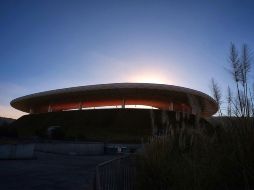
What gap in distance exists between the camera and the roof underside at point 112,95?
37719 millimetres

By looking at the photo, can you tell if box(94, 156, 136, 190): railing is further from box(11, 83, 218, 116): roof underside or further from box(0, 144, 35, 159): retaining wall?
box(11, 83, 218, 116): roof underside

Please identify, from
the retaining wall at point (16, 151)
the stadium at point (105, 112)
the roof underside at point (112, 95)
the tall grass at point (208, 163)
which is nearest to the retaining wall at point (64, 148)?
the retaining wall at point (16, 151)

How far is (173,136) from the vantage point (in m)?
4.75

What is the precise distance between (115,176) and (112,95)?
37.1m

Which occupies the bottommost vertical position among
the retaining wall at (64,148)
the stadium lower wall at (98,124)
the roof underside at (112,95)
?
the retaining wall at (64,148)

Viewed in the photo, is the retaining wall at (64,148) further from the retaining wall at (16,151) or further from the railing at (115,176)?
the railing at (115,176)

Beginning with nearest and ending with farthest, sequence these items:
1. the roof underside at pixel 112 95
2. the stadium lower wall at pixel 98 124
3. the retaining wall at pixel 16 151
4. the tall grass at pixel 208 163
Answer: the tall grass at pixel 208 163 < the retaining wall at pixel 16 151 < the stadium lower wall at pixel 98 124 < the roof underside at pixel 112 95

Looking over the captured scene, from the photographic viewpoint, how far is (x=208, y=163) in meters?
3.23

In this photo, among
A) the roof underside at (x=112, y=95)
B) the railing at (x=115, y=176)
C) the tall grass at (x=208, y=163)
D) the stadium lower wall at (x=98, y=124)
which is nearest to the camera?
the tall grass at (x=208, y=163)

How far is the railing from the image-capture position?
4.32 metres

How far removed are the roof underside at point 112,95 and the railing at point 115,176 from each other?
29679 millimetres

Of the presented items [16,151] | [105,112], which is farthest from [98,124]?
[16,151]

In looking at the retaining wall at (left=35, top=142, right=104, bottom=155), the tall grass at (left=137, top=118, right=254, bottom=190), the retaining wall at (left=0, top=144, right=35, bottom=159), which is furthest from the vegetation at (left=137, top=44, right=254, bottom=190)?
the retaining wall at (left=35, top=142, right=104, bottom=155)

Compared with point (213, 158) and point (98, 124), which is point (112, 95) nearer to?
point (98, 124)
